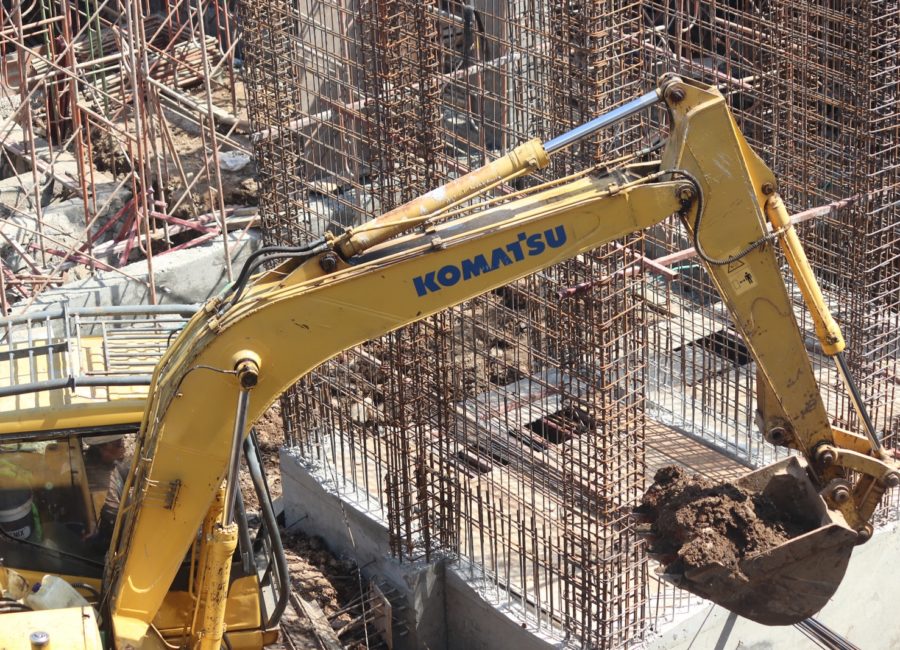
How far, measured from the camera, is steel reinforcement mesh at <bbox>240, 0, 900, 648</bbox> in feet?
28.9

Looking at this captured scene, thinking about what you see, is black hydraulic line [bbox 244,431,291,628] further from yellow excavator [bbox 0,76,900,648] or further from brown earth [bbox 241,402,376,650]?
brown earth [bbox 241,402,376,650]

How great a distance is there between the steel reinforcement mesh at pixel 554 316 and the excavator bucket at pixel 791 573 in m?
1.14

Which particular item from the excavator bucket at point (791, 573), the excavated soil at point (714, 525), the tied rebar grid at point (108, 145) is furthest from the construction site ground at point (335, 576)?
the tied rebar grid at point (108, 145)

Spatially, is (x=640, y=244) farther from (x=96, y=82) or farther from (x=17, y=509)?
(x=96, y=82)

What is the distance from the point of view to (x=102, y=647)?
26.3ft

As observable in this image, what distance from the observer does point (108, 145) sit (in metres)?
18.3

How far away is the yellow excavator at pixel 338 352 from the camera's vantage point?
745 centimetres

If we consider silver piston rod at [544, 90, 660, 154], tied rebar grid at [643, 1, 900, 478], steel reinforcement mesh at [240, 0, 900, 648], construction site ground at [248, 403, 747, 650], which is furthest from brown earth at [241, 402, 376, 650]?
silver piston rod at [544, 90, 660, 154]

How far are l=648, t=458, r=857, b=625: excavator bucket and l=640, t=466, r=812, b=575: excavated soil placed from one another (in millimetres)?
54

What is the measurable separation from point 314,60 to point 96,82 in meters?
7.58

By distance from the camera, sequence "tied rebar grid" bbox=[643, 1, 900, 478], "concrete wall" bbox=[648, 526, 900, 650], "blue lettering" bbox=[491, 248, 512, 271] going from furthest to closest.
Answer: "tied rebar grid" bbox=[643, 1, 900, 478]
"concrete wall" bbox=[648, 526, 900, 650]
"blue lettering" bbox=[491, 248, 512, 271]

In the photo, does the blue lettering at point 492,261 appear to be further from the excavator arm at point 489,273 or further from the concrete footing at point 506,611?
the concrete footing at point 506,611

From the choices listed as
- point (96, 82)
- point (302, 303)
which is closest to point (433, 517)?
point (302, 303)

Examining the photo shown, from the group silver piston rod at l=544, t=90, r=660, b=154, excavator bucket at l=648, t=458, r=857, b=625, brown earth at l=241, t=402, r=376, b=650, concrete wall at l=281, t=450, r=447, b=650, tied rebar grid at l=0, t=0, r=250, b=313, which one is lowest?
brown earth at l=241, t=402, r=376, b=650
